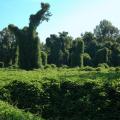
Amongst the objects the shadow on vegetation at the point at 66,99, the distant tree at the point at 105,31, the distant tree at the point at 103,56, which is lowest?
the shadow on vegetation at the point at 66,99

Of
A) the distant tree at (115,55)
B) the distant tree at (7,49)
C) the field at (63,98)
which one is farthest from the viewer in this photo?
the distant tree at (7,49)

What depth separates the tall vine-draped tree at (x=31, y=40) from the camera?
42500mm

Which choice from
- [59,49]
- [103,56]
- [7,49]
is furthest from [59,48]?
[103,56]

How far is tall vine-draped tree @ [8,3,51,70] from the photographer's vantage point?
42500 mm

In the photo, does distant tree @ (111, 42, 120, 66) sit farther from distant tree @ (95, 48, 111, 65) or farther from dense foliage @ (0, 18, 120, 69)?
distant tree @ (95, 48, 111, 65)

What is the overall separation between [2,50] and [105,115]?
5134 cm

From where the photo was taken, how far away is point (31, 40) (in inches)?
1678

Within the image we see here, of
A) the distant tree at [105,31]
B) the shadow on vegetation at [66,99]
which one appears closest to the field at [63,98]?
the shadow on vegetation at [66,99]

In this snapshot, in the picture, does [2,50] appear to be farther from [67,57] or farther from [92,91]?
[92,91]

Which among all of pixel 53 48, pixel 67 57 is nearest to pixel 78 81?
pixel 67 57

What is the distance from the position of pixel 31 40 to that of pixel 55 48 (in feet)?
67.6

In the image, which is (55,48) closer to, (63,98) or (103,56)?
(103,56)

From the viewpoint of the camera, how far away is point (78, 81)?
16594mm

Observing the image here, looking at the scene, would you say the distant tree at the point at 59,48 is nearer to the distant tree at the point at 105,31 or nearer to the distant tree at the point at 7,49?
the distant tree at the point at 7,49
